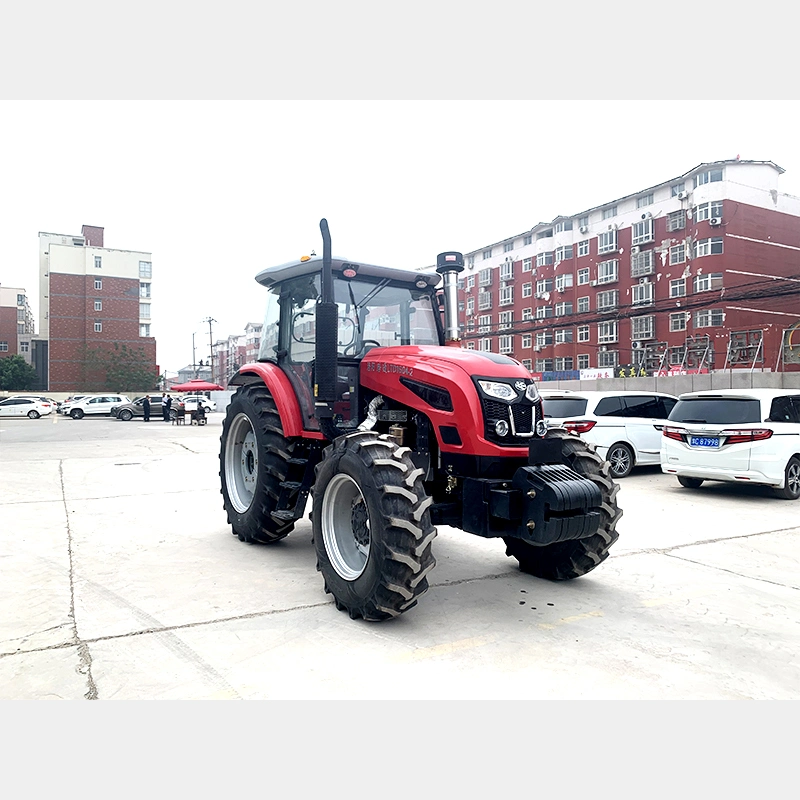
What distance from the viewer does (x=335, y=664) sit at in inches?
146

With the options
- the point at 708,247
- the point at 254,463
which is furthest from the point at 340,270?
the point at 708,247

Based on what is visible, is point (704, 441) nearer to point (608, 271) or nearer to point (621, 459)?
point (621, 459)

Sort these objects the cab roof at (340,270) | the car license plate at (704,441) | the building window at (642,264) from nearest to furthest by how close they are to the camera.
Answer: the cab roof at (340,270)
the car license plate at (704,441)
the building window at (642,264)

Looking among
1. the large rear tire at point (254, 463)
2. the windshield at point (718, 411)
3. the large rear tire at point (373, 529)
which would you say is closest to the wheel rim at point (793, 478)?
the windshield at point (718, 411)

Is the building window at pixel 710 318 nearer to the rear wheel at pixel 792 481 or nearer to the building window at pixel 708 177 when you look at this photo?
the building window at pixel 708 177

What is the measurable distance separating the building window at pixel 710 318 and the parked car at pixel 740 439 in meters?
36.6

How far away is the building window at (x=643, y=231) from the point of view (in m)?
47.6

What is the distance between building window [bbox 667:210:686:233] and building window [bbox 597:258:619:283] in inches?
215

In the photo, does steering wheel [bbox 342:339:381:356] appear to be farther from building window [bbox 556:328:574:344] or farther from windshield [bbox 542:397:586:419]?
building window [bbox 556:328:574:344]

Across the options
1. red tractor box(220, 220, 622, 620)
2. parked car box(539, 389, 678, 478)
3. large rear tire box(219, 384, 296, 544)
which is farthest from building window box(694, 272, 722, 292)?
large rear tire box(219, 384, 296, 544)

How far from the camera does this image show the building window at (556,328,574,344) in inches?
2164

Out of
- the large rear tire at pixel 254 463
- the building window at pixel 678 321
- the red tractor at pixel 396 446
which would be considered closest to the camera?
the red tractor at pixel 396 446

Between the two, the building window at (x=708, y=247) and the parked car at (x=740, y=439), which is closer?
the parked car at (x=740, y=439)

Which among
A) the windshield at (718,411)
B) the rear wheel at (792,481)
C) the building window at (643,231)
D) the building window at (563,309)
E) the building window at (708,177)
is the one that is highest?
the building window at (708,177)
